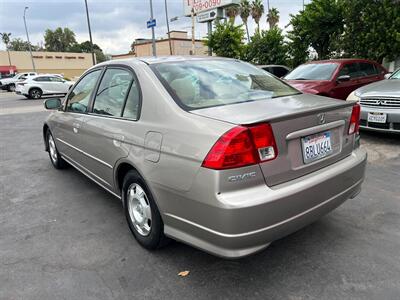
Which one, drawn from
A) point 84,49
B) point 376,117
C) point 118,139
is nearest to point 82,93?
point 118,139

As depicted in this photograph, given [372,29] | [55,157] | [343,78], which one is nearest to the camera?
[55,157]

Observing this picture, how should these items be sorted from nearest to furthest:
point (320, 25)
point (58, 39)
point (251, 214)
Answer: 1. point (251, 214)
2. point (320, 25)
3. point (58, 39)

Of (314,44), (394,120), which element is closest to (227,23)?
(314,44)

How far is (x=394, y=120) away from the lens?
569 cm

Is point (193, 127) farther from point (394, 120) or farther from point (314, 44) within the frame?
point (314, 44)

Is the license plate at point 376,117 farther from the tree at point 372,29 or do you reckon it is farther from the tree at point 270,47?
the tree at point 270,47

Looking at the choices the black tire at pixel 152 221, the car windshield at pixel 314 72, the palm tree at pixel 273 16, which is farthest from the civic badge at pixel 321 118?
the palm tree at pixel 273 16

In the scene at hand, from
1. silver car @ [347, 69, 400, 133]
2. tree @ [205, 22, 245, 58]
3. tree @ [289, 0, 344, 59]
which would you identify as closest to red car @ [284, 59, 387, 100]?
silver car @ [347, 69, 400, 133]

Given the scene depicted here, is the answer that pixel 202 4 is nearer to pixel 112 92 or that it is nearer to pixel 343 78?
pixel 343 78

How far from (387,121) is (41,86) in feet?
69.6

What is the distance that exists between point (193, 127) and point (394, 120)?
459 centimetres

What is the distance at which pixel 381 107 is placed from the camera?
Answer: 5906mm

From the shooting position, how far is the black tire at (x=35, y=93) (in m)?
22.1

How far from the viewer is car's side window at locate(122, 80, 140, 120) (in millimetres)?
2987
